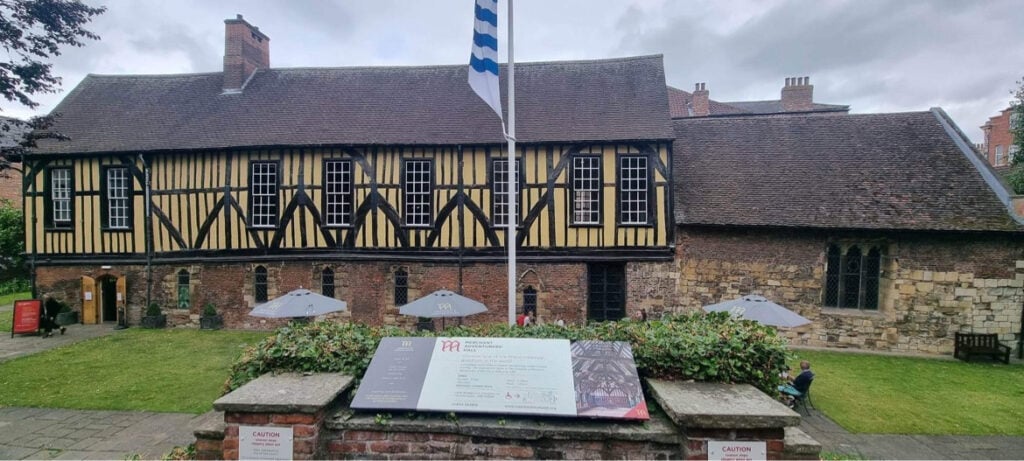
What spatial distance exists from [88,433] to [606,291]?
12.6 m

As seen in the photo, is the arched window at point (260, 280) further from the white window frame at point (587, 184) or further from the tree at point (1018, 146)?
the tree at point (1018, 146)

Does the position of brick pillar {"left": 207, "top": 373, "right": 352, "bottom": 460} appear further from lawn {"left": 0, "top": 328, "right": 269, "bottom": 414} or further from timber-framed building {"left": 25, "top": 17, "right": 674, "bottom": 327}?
timber-framed building {"left": 25, "top": 17, "right": 674, "bottom": 327}

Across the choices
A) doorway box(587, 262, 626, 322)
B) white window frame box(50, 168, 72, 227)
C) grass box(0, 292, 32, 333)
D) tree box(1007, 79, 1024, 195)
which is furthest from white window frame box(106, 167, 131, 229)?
tree box(1007, 79, 1024, 195)

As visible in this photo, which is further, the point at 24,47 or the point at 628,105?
the point at 628,105

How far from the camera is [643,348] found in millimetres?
4664

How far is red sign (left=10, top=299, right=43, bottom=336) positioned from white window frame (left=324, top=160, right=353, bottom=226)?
934 centimetres

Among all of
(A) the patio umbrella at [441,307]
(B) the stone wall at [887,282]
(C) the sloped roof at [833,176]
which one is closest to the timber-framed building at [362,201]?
(B) the stone wall at [887,282]

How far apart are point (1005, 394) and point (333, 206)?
1827 centimetres

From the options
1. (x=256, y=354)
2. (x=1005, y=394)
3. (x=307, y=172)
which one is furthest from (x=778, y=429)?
(x=307, y=172)

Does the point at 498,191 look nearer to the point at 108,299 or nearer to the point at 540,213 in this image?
the point at 540,213

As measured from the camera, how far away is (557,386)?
4.25 m

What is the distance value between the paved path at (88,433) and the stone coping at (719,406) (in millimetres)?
6853

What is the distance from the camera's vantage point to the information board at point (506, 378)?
4.12 metres

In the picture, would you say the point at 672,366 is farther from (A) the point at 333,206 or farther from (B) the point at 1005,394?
(A) the point at 333,206
